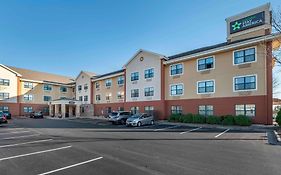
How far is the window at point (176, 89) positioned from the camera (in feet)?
96.3

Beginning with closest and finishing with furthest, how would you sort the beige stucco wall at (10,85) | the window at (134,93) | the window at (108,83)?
the window at (134,93)
the window at (108,83)
the beige stucco wall at (10,85)

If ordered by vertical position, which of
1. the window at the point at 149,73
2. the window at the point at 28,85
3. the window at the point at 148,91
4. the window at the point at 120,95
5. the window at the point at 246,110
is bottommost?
the window at the point at 246,110

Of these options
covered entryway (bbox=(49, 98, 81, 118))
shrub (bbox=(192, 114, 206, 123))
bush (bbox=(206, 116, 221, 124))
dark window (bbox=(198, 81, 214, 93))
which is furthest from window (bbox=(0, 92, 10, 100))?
bush (bbox=(206, 116, 221, 124))

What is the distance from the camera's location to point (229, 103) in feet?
79.5

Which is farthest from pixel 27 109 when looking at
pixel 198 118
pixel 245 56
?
pixel 245 56

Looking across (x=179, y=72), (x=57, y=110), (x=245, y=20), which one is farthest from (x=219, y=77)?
(x=57, y=110)

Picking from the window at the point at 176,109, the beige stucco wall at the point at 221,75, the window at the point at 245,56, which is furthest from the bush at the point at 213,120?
the window at the point at 245,56

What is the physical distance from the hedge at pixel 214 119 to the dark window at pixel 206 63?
20.6 feet

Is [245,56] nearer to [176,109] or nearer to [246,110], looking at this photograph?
[246,110]

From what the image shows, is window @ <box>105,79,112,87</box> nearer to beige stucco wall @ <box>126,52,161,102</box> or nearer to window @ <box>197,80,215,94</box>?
beige stucco wall @ <box>126,52,161,102</box>

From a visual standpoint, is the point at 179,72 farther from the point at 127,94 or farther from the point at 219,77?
the point at 127,94

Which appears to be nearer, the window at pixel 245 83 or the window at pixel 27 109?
the window at pixel 245 83

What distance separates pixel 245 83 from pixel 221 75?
296 cm

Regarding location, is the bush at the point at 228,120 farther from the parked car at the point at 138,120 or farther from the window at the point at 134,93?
the window at the point at 134,93
